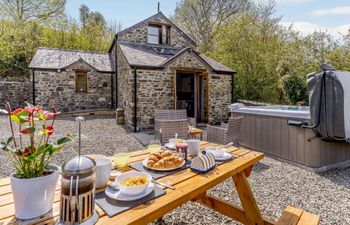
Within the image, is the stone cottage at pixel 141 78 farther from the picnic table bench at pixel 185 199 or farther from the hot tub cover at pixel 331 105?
the picnic table bench at pixel 185 199

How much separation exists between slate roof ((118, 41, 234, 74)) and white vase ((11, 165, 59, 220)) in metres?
7.67

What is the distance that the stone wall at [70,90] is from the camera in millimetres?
11830

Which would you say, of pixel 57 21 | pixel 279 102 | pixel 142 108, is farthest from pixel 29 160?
pixel 57 21

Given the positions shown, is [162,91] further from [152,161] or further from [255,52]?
[152,161]

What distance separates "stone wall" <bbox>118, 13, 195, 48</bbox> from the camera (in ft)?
40.2

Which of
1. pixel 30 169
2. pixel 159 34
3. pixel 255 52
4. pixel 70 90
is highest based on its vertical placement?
pixel 159 34

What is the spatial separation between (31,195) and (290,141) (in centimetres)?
495

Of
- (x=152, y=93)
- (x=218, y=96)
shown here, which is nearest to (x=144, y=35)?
(x=152, y=93)

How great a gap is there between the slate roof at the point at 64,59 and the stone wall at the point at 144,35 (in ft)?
7.51

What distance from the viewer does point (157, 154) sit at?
6.63 feet

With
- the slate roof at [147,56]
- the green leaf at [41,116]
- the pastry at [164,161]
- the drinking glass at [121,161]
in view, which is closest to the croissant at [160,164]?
the pastry at [164,161]

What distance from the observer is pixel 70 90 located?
1236 centimetres

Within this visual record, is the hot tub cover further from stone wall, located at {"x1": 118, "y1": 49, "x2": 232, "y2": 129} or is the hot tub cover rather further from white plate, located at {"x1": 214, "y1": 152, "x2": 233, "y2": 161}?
stone wall, located at {"x1": 118, "y1": 49, "x2": 232, "y2": 129}

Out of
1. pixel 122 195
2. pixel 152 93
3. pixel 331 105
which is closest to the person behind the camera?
pixel 122 195
